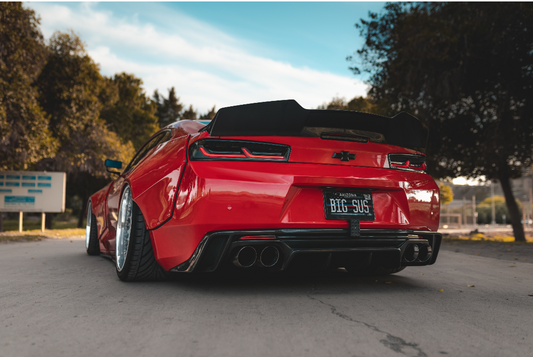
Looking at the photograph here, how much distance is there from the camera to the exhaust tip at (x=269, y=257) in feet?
10.5

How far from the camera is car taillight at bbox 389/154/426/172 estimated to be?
12.1 feet

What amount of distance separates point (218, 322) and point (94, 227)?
452cm

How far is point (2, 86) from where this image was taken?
1356 cm

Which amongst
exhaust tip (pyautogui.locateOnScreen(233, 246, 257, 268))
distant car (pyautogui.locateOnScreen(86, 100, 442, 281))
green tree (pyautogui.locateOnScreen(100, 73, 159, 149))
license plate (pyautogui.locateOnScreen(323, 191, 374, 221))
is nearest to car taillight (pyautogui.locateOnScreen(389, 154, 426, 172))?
distant car (pyautogui.locateOnScreen(86, 100, 442, 281))

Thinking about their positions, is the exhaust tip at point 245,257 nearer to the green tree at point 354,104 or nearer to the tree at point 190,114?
the green tree at point 354,104

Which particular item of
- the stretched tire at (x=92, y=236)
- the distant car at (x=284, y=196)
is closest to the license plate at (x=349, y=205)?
the distant car at (x=284, y=196)

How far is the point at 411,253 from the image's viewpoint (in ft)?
11.8

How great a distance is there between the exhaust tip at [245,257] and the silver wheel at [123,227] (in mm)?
1211

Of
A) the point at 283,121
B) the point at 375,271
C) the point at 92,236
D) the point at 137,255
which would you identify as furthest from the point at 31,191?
the point at 283,121

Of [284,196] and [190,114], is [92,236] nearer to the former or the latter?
[284,196]

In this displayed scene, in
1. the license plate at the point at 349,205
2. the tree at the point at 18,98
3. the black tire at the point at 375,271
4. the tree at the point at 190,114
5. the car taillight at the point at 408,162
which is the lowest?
the black tire at the point at 375,271

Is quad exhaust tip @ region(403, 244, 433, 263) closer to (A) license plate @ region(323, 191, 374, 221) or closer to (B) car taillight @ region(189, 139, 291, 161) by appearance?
(A) license plate @ region(323, 191, 374, 221)

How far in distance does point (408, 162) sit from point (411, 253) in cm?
74

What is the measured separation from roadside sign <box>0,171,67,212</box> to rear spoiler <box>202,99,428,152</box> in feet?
43.3
